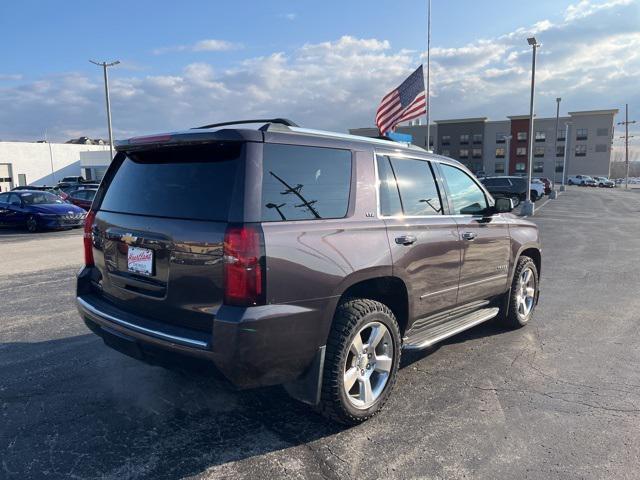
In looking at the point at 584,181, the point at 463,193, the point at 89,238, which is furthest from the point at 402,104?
the point at 584,181

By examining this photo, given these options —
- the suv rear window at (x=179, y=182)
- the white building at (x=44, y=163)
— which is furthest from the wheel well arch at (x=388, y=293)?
the white building at (x=44, y=163)

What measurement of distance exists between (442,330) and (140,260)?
248 cm

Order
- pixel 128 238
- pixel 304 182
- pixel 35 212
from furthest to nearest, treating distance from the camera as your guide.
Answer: pixel 35 212 < pixel 128 238 < pixel 304 182

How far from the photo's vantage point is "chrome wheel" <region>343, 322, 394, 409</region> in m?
3.26

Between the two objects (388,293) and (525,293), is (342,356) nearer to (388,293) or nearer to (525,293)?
(388,293)

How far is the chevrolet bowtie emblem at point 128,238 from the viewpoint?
123 inches

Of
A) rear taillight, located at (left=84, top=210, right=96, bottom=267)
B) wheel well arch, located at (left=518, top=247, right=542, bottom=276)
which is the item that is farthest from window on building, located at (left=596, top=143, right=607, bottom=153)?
rear taillight, located at (left=84, top=210, right=96, bottom=267)

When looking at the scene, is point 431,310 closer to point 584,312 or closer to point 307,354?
point 307,354

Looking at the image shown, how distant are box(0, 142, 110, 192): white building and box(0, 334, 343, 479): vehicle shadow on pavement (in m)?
55.8

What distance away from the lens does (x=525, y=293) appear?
549 cm

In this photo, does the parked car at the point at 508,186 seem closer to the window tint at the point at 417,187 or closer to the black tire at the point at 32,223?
the black tire at the point at 32,223

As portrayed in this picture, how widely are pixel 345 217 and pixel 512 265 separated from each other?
2684mm

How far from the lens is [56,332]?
5164 millimetres

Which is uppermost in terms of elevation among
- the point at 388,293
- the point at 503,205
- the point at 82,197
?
the point at 503,205
